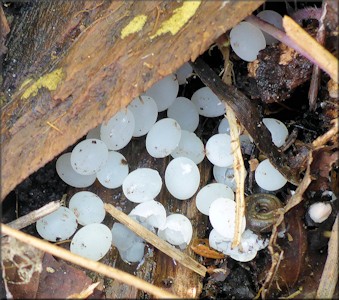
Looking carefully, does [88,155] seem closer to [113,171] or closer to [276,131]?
→ [113,171]

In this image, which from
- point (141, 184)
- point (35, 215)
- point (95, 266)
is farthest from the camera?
point (141, 184)

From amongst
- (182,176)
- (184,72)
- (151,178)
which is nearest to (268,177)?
(182,176)

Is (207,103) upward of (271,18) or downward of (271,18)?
downward

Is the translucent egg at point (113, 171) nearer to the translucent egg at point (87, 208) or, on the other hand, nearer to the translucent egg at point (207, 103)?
the translucent egg at point (87, 208)

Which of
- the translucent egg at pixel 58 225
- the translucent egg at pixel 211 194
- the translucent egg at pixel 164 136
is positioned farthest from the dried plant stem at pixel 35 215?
the translucent egg at pixel 211 194

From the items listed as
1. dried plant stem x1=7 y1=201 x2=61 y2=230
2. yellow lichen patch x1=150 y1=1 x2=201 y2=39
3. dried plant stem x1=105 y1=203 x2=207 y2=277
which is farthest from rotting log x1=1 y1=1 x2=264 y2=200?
dried plant stem x1=105 y1=203 x2=207 y2=277

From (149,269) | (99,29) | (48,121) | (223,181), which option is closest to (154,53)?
(99,29)
